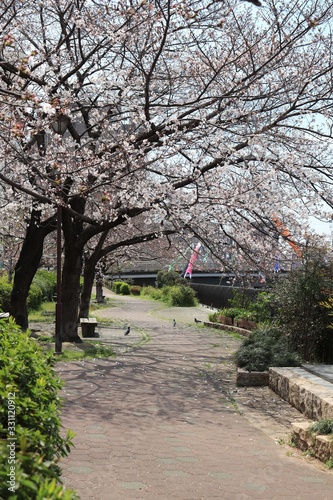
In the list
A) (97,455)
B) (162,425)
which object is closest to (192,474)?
(97,455)

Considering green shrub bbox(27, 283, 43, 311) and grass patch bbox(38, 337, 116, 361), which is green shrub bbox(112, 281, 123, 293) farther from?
grass patch bbox(38, 337, 116, 361)

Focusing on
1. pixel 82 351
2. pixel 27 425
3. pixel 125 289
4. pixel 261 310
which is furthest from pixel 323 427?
pixel 125 289

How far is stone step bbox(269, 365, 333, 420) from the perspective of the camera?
768 cm

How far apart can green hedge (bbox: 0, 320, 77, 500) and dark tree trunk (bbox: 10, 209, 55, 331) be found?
12.7 metres

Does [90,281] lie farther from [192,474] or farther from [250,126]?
[192,474]

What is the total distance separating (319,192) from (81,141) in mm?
6013

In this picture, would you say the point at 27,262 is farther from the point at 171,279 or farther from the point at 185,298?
the point at 171,279

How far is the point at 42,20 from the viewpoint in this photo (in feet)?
52.2

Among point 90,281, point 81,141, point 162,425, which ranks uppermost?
point 81,141

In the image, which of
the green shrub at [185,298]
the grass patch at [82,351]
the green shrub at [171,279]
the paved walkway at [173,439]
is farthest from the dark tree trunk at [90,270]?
the green shrub at [171,279]

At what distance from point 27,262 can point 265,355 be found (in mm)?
7894

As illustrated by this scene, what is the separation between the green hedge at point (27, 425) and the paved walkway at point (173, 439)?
1761 millimetres

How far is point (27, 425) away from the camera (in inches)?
123

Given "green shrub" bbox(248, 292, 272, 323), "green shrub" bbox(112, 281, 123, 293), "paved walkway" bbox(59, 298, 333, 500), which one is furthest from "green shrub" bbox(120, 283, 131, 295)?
"paved walkway" bbox(59, 298, 333, 500)
